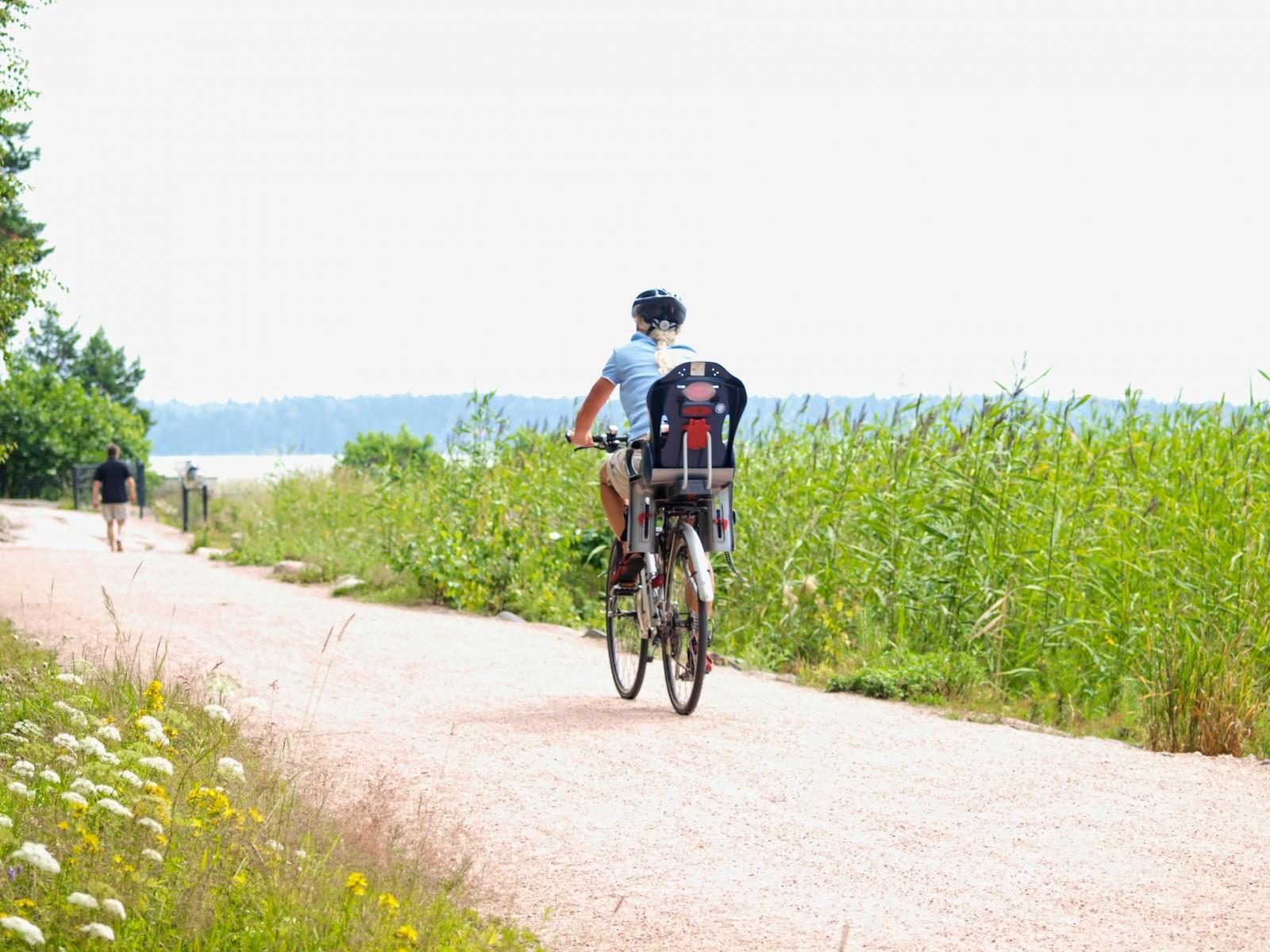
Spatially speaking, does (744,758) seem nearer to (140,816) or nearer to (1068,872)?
(1068,872)

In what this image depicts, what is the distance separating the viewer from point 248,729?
643 cm

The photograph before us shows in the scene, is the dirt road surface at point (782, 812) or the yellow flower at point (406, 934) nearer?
the yellow flower at point (406, 934)

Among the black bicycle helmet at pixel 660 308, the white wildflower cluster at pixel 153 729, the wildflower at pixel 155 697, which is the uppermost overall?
the black bicycle helmet at pixel 660 308

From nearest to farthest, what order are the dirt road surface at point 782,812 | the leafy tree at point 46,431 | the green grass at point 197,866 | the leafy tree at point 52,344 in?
the green grass at point 197,866 < the dirt road surface at point 782,812 < the leafy tree at point 46,431 < the leafy tree at point 52,344

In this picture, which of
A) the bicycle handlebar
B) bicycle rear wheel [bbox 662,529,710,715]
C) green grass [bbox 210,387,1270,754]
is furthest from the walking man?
bicycle rear wheel [bbox 662,529,710,715]

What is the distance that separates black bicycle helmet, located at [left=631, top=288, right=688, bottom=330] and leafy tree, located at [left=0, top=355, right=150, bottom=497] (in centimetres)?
3813

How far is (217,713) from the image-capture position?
4.94 m

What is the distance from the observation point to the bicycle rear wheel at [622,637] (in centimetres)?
787

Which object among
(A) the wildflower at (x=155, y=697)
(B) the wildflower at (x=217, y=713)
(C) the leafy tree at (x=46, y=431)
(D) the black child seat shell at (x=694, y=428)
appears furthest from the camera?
(C) the leafy tree at (x=46, y=431)

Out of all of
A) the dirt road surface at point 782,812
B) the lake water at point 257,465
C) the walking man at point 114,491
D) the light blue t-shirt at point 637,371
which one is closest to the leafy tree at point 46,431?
the lake water at point 257,465

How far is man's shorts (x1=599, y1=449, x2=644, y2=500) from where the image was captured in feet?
23.2

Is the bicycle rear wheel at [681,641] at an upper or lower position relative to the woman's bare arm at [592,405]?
lower

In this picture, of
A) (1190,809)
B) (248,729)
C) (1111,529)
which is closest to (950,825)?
(1190,809)

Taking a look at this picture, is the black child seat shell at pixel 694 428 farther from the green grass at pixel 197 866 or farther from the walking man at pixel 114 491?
the walking man at pixel 114 491
